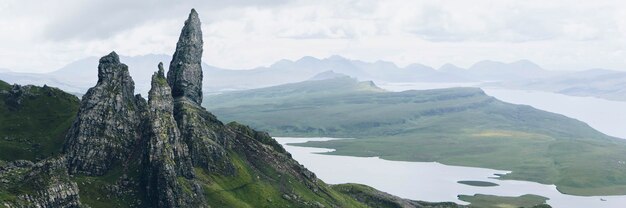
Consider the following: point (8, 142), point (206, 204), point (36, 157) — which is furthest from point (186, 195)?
point (8, 142)

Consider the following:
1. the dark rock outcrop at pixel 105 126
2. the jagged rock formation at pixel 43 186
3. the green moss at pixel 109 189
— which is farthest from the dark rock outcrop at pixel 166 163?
the jagged rock formation at pixel 43 186

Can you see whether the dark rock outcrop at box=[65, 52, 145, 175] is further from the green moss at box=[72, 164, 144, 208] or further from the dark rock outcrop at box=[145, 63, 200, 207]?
the dark rock outcrop at box=[145, 63, 200, 207]

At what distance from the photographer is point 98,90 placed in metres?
184

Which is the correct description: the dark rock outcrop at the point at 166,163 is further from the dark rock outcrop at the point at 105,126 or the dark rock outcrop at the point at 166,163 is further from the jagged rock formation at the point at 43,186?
the jagged rock formation at the point at 43,186

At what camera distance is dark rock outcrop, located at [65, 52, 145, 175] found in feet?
566

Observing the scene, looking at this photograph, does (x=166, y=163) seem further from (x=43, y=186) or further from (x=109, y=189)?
(x=43, y=186)

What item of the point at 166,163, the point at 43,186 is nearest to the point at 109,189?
the point at 166,163

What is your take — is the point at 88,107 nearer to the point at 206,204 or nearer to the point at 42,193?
the point at 206,204

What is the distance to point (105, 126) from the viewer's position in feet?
584

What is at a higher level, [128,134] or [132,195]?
[128,134]

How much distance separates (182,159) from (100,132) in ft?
81.5

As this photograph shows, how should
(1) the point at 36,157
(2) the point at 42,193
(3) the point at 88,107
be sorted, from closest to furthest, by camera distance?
(2) the point at 42,193 < (3) the point at 88,107 < (1) the point at 36,157

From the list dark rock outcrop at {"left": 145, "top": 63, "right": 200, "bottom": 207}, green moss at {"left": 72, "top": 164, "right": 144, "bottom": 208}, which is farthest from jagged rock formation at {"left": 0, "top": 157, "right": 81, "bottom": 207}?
dark rock outcrop at {"left": 145, "top": 63, "right": 200, "bottom": 207}

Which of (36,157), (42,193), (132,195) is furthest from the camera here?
(36,157)
